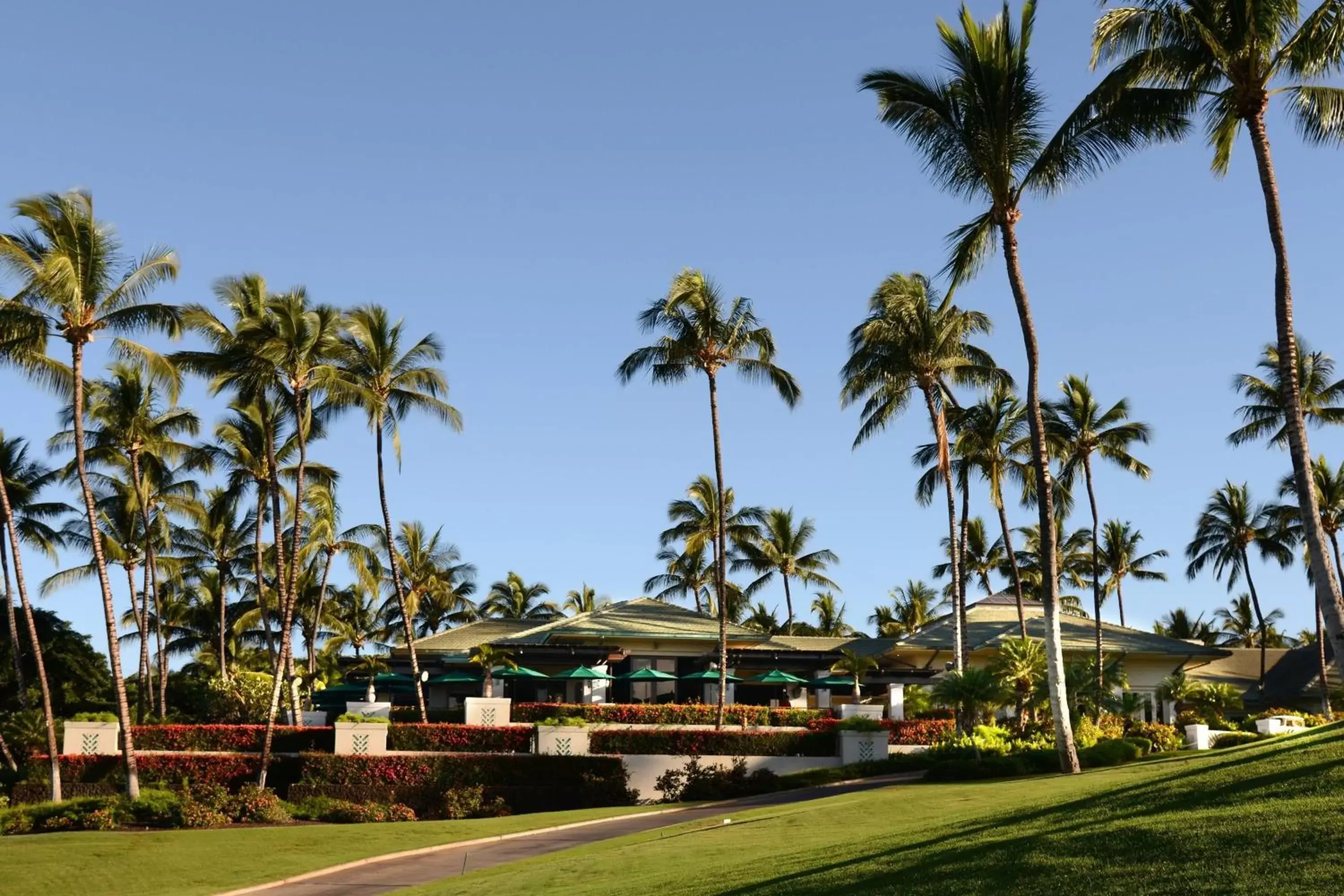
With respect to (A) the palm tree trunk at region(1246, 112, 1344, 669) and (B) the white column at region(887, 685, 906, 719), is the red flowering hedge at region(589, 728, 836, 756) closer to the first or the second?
(B) the white column at region(887, 685, 906, 719)

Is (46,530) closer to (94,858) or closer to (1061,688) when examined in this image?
(94,858)

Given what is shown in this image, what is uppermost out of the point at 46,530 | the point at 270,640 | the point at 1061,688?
the point at 46,530

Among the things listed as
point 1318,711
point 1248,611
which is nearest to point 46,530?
point 1318,711

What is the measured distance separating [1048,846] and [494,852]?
14730 mm

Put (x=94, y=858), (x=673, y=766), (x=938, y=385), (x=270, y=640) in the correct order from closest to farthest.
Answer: (x=94, y=858) < (x=673, y=766) < (x=938, y=385) < (x=270, y=640)

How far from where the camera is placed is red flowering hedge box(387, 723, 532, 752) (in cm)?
3784

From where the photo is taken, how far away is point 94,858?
24219 mm

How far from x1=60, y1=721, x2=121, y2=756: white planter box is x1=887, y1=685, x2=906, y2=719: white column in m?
27.4

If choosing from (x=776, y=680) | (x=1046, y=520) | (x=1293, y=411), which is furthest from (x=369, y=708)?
(x=1293, y=411)

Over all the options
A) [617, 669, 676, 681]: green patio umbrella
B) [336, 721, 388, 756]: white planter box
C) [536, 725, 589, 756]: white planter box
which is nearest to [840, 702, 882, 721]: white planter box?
[617, 669, 676, 681]: green patio umbrella

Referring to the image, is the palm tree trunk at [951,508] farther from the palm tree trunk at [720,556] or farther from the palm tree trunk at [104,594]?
the palm tree trunk at [104,594]

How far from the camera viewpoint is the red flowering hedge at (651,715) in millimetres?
43844

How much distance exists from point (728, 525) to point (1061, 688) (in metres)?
42.8

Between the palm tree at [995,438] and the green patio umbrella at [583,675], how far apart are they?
55.7 feet
